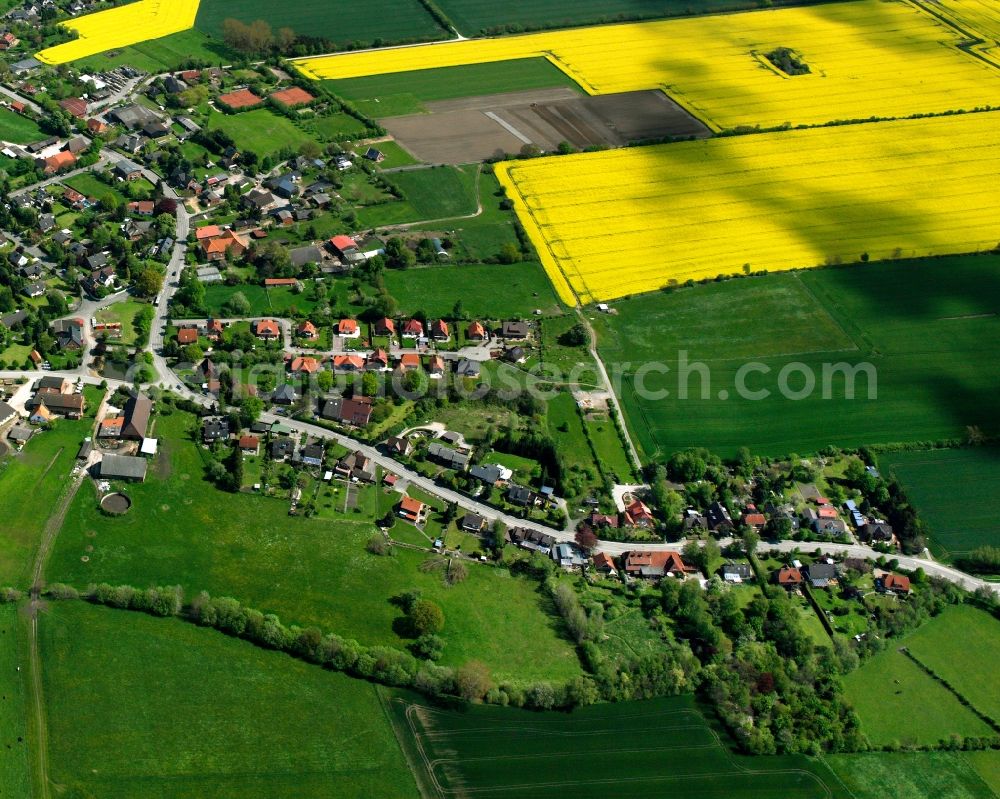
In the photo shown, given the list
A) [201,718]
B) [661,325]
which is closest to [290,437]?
[201,718]

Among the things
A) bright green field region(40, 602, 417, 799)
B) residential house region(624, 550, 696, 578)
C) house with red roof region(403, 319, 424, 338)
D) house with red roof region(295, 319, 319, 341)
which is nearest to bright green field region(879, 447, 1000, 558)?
residential house region(624, 550, 696, 578)

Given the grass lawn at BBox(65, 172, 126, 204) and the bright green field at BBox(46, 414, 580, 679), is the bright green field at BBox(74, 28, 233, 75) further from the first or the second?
the bright green field at BBox(46, 414, 580, 679)

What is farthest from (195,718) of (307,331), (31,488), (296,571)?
(307,331)

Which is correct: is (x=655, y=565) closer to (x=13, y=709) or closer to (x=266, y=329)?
(x=266, y=329)

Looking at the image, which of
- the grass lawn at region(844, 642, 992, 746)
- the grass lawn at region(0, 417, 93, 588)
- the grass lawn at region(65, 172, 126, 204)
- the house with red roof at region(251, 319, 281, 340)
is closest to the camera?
the grass lawn at region(844, 642, 992, 746)

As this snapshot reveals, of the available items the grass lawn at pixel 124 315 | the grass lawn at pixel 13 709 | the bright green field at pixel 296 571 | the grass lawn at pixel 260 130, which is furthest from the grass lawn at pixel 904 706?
the grass lawn at pixel 260 130

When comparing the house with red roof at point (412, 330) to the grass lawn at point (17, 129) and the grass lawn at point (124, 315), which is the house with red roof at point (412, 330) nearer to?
the grass lawn at point (124, 315)
